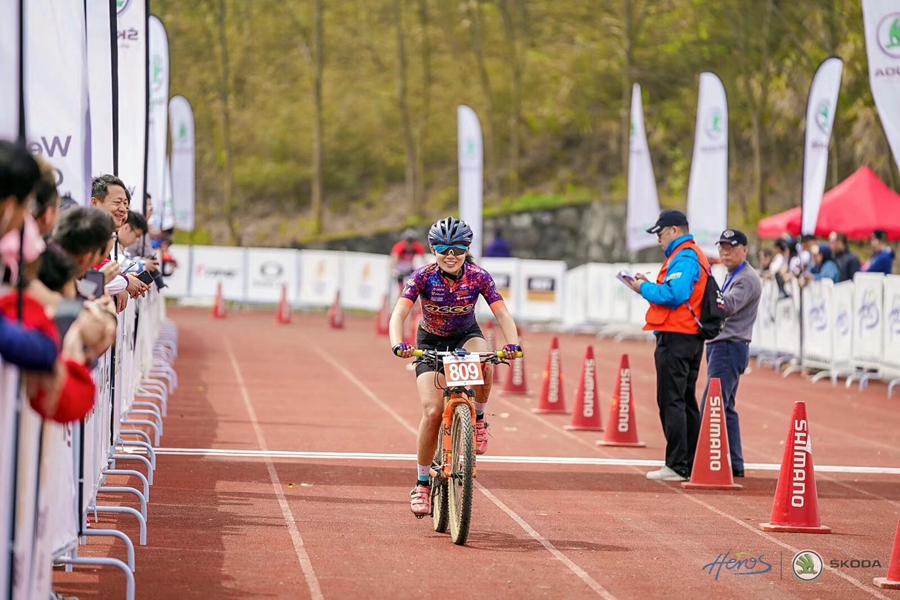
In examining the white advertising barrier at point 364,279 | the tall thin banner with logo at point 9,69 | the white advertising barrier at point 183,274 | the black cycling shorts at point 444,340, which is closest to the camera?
the tall thin banner with logo at point 9,69

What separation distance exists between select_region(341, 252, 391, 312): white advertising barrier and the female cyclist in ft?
94.3

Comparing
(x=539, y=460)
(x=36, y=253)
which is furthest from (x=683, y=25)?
(x=36, y=253)

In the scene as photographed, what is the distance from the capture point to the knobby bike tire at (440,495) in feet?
28.6

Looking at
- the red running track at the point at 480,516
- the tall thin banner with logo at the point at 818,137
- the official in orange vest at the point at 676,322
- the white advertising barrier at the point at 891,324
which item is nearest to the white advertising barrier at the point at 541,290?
the tall thin banner with logo at the point at 818,137

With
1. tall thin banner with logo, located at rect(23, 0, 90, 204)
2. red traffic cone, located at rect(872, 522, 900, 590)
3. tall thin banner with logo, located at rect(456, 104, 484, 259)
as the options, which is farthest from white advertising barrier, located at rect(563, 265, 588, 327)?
red traffic cone, located at rect(872, 522, 900, 590)

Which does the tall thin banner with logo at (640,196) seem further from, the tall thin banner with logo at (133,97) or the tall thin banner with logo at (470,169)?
the tall thin banner with logo at (133,97)

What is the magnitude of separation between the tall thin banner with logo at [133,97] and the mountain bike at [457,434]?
5171 millimetres

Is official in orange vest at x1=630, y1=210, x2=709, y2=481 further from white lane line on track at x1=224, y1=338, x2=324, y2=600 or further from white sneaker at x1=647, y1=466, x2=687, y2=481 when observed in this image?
white lane line on track at x1=224, y1=338, x2=324, y2=600

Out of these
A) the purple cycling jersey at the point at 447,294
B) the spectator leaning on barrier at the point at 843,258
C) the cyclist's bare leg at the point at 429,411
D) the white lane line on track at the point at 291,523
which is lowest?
the white lane line on track at the point at 291,523

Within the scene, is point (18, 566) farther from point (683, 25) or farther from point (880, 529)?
point (683, 25)

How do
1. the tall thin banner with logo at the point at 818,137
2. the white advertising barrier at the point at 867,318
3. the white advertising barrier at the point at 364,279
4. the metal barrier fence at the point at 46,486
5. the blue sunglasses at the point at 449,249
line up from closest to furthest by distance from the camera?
the metal barrier fence at the point at 46,486, the blue sunglasses at the point at 449,249, the white advertising barrier at the point at 867,318, the tall thin banner with logo at the point at 818,137, the white advertising barrier at the point at 364,279

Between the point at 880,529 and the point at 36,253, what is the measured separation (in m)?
6.57

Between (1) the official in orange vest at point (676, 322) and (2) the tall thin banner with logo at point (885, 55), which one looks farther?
(2) the tall thin banner with logo at point (885, 55)

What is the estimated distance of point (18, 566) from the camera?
494 centimetres
